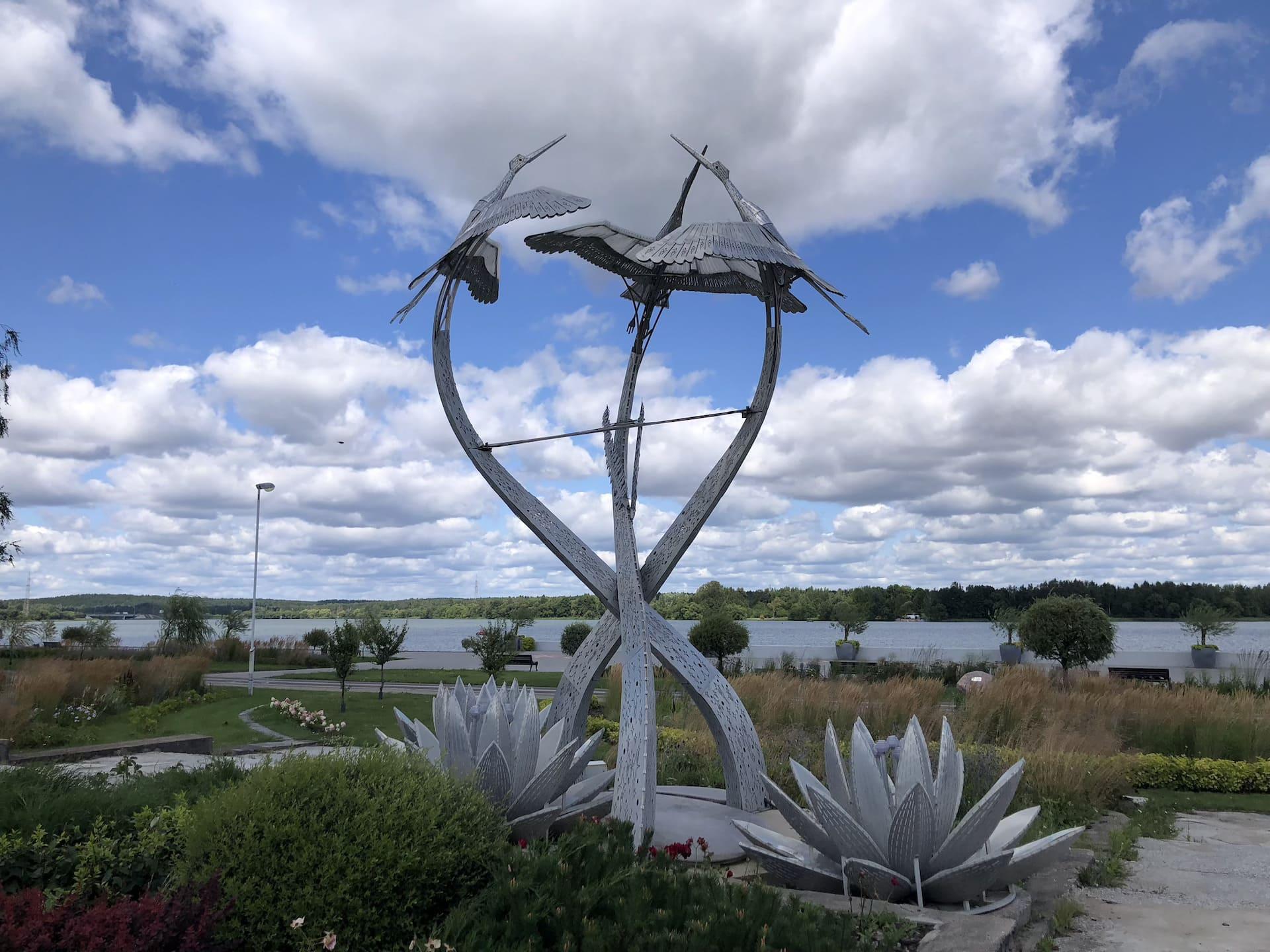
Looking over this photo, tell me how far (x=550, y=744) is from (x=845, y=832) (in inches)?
98.3

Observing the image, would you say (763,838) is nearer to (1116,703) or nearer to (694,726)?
(694,726)

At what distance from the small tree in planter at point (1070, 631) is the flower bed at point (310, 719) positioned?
16304 millimetres

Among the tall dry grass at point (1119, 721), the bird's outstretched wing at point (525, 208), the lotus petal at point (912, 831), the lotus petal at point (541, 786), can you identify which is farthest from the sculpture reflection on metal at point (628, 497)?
the tall dry grass at point (1119, 721)

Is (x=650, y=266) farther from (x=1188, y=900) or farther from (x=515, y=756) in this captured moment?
(x=1188, y=900)

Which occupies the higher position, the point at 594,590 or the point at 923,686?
the point at 594,590

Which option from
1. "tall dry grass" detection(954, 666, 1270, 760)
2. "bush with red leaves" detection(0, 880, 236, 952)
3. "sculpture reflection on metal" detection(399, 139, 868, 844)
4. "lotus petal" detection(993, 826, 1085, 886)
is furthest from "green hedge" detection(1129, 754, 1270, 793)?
"bush with red leaves" detection(0, 880, 236, 952)

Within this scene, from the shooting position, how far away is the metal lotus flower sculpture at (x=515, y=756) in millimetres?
5883

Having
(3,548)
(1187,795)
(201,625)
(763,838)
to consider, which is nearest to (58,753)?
(763,838)

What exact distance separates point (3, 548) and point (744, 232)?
1083 inches

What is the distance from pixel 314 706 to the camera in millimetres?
17734

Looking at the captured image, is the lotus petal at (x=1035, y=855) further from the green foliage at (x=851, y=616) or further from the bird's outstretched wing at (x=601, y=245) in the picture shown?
the green foliage at (x=851, y=616)

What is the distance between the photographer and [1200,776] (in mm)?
10406

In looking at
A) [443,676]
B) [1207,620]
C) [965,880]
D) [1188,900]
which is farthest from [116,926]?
[1207,620]

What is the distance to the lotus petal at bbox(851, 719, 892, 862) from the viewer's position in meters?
5.36
